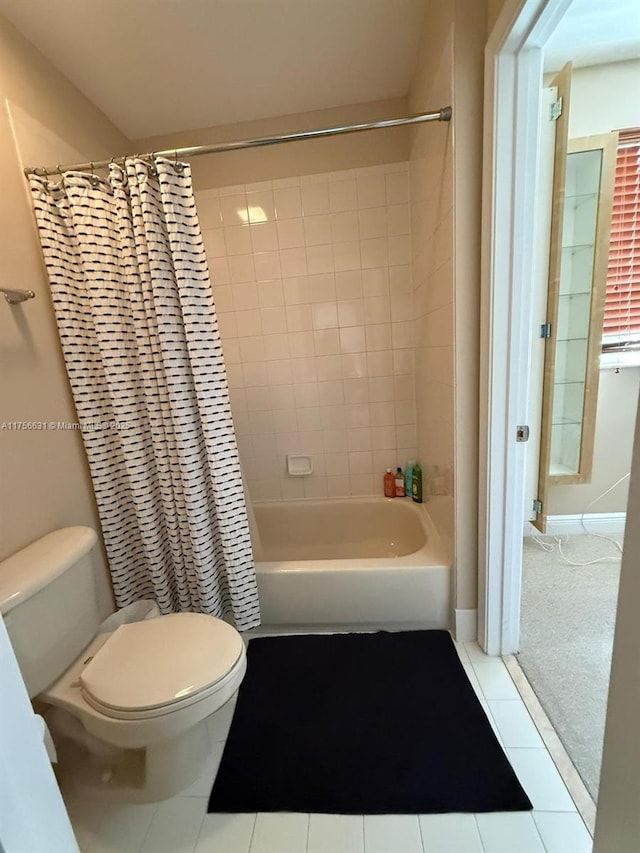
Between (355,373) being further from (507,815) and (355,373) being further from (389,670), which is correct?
(507,815)

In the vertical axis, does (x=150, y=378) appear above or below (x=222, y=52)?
below

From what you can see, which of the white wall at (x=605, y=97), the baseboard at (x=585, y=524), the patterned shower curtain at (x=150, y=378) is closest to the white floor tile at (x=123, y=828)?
the patterned shower curtain at (x=150, y=378)

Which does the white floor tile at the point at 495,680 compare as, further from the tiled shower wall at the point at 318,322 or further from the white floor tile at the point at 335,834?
the tiled shower wall at the point at 318,322

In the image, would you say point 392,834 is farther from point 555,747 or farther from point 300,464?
point 300,464

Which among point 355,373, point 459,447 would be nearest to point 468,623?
point 459,447

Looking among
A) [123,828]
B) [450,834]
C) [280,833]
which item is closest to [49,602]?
[123,828]

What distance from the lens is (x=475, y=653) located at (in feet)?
4.98

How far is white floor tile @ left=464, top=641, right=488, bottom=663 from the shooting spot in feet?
4.88

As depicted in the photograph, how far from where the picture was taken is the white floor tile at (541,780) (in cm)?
102

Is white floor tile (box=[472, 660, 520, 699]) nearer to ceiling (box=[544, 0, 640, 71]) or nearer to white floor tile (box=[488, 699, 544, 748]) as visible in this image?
white floor tile (box=[488, 699, 544, 748])

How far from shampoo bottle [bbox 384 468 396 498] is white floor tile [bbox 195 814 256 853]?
1.50 m

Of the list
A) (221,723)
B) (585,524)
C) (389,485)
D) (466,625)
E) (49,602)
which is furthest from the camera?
(585,524)

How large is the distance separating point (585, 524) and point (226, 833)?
2375 mm

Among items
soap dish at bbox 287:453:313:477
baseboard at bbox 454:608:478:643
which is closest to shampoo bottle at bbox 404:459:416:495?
soap dish at bbox 287:453:313:477
